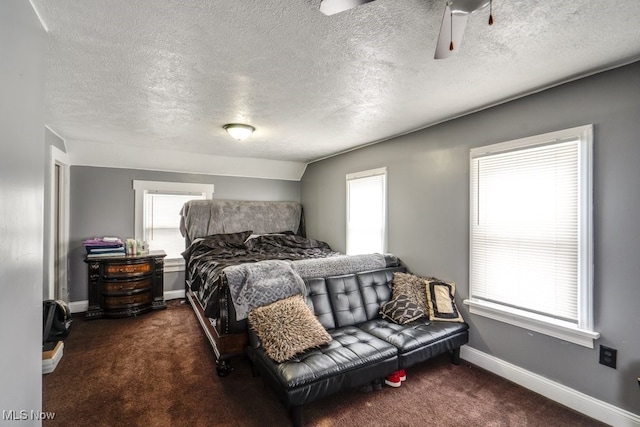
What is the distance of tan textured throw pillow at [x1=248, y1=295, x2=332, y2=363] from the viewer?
207cm

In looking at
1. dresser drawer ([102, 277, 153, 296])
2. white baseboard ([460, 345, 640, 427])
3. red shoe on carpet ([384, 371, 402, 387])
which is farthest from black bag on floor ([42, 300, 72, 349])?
white baseboard ([460, 345, 640, 427])

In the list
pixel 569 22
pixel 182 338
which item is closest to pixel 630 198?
pixel 569 22

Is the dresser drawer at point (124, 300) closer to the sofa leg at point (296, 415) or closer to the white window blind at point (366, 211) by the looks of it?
the white window blind at point (366, 211)

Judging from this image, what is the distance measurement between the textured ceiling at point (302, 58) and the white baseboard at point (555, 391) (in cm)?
221

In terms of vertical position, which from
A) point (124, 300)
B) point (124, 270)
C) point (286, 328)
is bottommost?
point (124, 300)

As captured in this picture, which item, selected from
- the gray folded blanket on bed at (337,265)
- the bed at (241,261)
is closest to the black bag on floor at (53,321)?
the bed at (241,261)

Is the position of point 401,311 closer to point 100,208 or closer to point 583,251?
point 583,251

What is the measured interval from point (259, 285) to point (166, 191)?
9.84ft

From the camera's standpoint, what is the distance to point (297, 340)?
2.13 meters

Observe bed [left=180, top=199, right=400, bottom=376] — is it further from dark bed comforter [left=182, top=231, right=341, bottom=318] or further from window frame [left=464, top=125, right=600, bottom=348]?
window frame [left=464, top=125, right=600, bottom=348]

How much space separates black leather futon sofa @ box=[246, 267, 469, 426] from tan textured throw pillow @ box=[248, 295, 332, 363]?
5 cm

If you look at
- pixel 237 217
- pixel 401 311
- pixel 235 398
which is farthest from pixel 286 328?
pixel 237 217

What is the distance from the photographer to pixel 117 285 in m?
3.81

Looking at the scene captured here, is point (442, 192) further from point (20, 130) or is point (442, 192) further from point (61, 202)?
point (61, 202)
